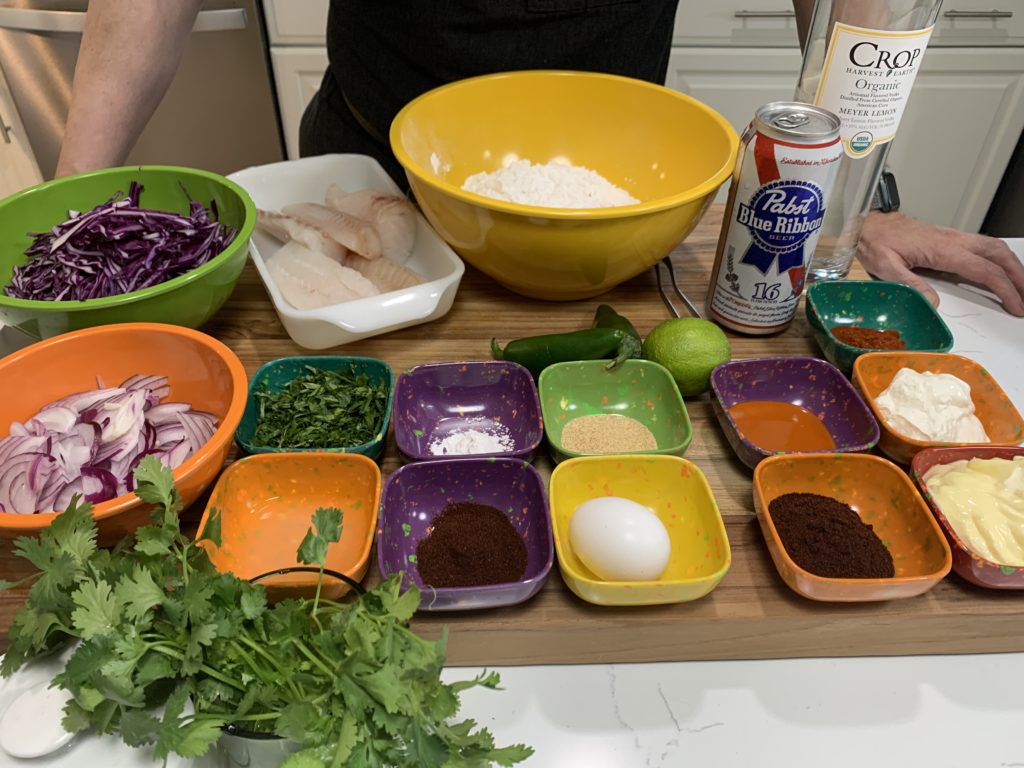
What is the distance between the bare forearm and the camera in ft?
4.12

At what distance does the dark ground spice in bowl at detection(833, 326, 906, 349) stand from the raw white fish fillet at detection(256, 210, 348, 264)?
2.71ft

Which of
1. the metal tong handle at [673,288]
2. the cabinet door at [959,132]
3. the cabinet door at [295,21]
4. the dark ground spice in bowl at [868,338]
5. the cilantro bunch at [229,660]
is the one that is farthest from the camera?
the cabinet door at [959,132]

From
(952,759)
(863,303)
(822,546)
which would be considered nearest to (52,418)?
(822,546)

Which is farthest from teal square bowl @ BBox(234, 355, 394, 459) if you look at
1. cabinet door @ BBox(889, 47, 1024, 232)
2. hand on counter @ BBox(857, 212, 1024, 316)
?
cabinet door @ BBox(889, 47, 1024, 232)

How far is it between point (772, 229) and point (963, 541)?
0.48m

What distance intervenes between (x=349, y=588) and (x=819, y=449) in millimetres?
659

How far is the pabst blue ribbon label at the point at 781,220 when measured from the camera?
1041 millimetres

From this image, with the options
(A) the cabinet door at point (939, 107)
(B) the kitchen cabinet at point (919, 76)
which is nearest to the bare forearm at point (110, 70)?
(B) the kitchen cabinet at point (919, 76)

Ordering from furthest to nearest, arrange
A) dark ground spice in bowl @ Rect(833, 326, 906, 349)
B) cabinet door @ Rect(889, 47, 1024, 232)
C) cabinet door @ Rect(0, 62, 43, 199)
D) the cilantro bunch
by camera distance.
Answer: cabinet door @ Rect(0, 62, 43, 199), cabinet door @ Rect(889, 47, 1024, 232), dark ground spice in bowl @ Rect(833, 326, 906, 349), the cilantro bunch

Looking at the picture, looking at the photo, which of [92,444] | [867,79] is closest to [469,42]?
[867,79]

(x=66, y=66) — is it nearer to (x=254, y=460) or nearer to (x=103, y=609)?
(x=254, y=460)

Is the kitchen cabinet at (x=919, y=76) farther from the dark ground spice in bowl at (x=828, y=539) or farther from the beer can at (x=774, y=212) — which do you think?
the dark ground spice in bowl at (x=828, y=539)

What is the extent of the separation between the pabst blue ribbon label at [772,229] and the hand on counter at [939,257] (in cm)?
32

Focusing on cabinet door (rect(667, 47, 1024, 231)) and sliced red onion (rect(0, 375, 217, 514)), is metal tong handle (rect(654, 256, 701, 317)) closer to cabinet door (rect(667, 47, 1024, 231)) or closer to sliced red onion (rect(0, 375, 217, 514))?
sliced red onion (rect(0, 375, 217, 514))
